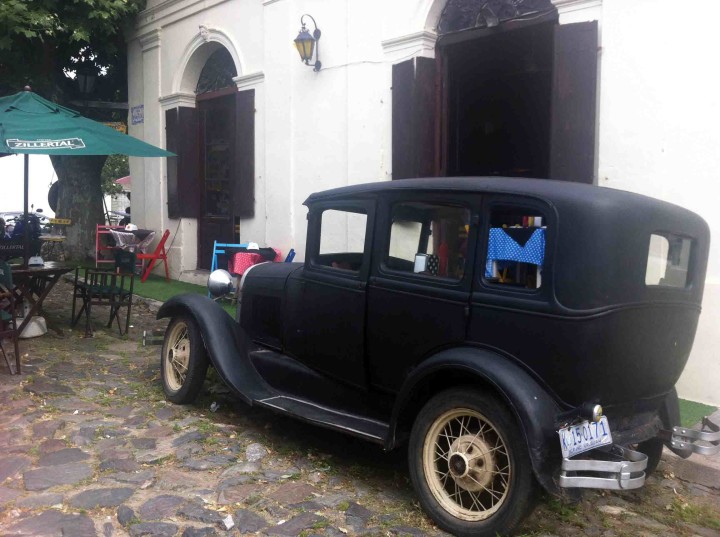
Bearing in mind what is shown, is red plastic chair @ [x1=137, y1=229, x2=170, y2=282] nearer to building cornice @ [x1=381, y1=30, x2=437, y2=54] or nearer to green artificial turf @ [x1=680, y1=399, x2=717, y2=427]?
building cornice @ [x1=381, y1=30, x2=437, y2=54]

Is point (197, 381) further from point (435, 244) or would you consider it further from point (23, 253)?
point (23, 253)

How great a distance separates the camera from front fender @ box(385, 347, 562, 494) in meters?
3.16

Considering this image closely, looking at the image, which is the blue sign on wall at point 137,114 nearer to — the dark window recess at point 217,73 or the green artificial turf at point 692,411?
the dark window recess at point 217,73

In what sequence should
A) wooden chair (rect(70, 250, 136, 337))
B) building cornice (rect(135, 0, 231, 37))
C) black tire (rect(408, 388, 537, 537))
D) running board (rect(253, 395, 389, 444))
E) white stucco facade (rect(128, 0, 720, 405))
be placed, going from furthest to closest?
building cornice (rect(135, 0, 231, 37))
wooden chair (rect(70, 250, 136, 337))
white stucco facade (rect(128, 0, 720, 405))
running board (rect(253, 395, 389, 444))
black tire (rect(408, 388, 537, 537))

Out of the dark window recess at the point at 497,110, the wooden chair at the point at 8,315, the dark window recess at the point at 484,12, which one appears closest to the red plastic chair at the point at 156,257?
the wooden chair at the point at 8,315

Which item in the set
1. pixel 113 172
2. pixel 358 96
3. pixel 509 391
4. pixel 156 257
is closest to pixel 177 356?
pixel 509 391

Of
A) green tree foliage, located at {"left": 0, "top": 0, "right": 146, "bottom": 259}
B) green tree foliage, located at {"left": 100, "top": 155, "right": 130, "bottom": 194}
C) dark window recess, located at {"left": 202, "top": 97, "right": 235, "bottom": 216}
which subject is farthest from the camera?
green tree foliage, located at {"left": 100, "top": 155, "right": 130, "bottom": 194}

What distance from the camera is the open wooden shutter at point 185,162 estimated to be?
11.5 meters

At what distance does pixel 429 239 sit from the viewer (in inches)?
157

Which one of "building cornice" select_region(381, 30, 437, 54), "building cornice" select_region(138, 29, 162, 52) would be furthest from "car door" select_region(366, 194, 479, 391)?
"building cornice" select_region(138, 29, 162, 52)

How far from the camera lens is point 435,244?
392 centimetres

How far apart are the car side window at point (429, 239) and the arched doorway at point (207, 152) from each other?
22.5ft

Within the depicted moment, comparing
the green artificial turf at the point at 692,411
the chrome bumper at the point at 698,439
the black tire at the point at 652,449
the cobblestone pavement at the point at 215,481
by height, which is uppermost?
the chrome bumper at the point at 698,439

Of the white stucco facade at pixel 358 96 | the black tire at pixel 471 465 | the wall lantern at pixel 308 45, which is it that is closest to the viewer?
the black tire at pixel 471 465
